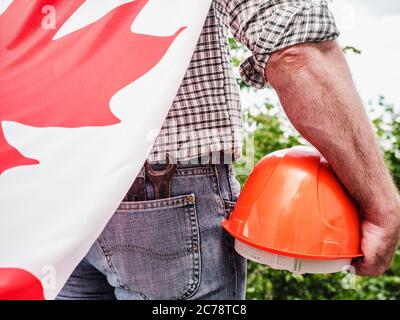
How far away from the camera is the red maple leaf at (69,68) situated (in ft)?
3.83

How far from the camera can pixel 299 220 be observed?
1308mm

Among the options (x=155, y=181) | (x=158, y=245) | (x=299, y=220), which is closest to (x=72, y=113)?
(x=155, y=181)

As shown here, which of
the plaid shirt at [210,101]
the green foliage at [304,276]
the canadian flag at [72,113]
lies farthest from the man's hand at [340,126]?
the green foliage at [304,276]

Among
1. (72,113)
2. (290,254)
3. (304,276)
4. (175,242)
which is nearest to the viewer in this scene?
(72,113)

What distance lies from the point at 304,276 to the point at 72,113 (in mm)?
2901

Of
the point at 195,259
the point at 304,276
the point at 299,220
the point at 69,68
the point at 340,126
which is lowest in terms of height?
the point at 304,276

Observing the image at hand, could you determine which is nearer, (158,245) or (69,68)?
(69,68)

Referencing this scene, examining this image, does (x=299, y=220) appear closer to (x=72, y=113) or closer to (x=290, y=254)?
(x=290, y=254)

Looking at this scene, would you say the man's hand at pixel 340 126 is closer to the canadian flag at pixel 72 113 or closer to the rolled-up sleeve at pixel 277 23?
the rolled-up sleeve at pixel 277 23

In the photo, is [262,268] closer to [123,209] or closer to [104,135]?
[123,209]

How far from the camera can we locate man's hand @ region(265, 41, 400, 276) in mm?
1240

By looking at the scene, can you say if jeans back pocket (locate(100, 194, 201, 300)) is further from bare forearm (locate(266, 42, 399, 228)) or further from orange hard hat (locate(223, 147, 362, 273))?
bare forearm (locate(266, 42, 399, 228))
